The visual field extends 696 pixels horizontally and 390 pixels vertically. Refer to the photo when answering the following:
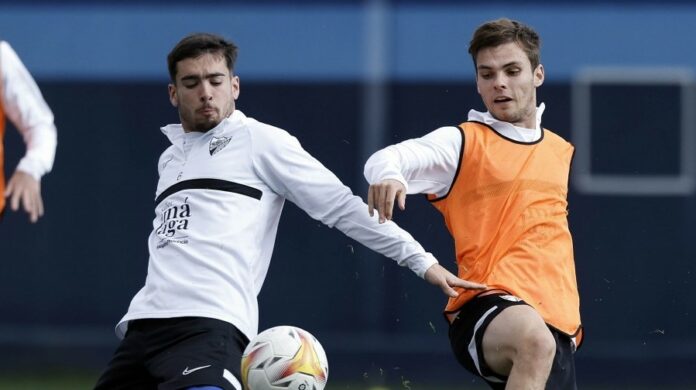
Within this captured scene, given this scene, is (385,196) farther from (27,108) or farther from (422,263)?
(27,108)

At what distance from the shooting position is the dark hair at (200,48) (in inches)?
240

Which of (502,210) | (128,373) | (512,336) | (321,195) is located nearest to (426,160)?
(502,210)

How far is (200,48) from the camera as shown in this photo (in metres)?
6.10

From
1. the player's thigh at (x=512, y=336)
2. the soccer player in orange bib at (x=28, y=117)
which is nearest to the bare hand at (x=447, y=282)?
the player's thigh at (x=512, y=336)

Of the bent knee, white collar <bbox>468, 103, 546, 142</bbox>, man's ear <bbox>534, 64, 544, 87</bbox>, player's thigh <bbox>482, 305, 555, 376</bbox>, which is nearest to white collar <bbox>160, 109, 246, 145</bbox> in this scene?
white collar <bbox>468, 103, 546, 142</bbox>

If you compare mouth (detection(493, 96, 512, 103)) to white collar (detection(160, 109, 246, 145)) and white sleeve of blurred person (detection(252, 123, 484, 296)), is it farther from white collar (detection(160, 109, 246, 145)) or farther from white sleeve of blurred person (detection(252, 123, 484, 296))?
white collar (detection(160, 109, 246, 145))

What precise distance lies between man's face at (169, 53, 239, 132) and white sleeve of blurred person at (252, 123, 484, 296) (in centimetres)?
20

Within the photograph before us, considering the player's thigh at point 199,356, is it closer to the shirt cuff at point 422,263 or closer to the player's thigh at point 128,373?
the player's thigh at point 128,373

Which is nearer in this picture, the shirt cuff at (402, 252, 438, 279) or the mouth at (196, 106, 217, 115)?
the shirt cuff at (402, 252, 438, 279)

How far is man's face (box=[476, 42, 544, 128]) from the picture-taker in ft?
19.2

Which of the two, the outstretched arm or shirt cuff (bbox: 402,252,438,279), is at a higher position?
the outstretched arm

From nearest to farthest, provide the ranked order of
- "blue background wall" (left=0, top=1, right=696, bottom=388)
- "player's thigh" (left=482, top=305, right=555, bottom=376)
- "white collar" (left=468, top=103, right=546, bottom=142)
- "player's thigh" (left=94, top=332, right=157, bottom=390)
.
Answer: "player's thigh" (left=482, top=305, right=555, bottom=376), "player's thigh" (left=94, top=332, right=157, bottom=390), "white collar" (left=468, top=103, right=546, bottom=142), "blue background wall" (left=0, top=1, right=696, bottom=388)

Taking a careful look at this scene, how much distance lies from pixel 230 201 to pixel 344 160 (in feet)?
18.3

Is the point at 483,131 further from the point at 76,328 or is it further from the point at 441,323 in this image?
the point at 76,328
